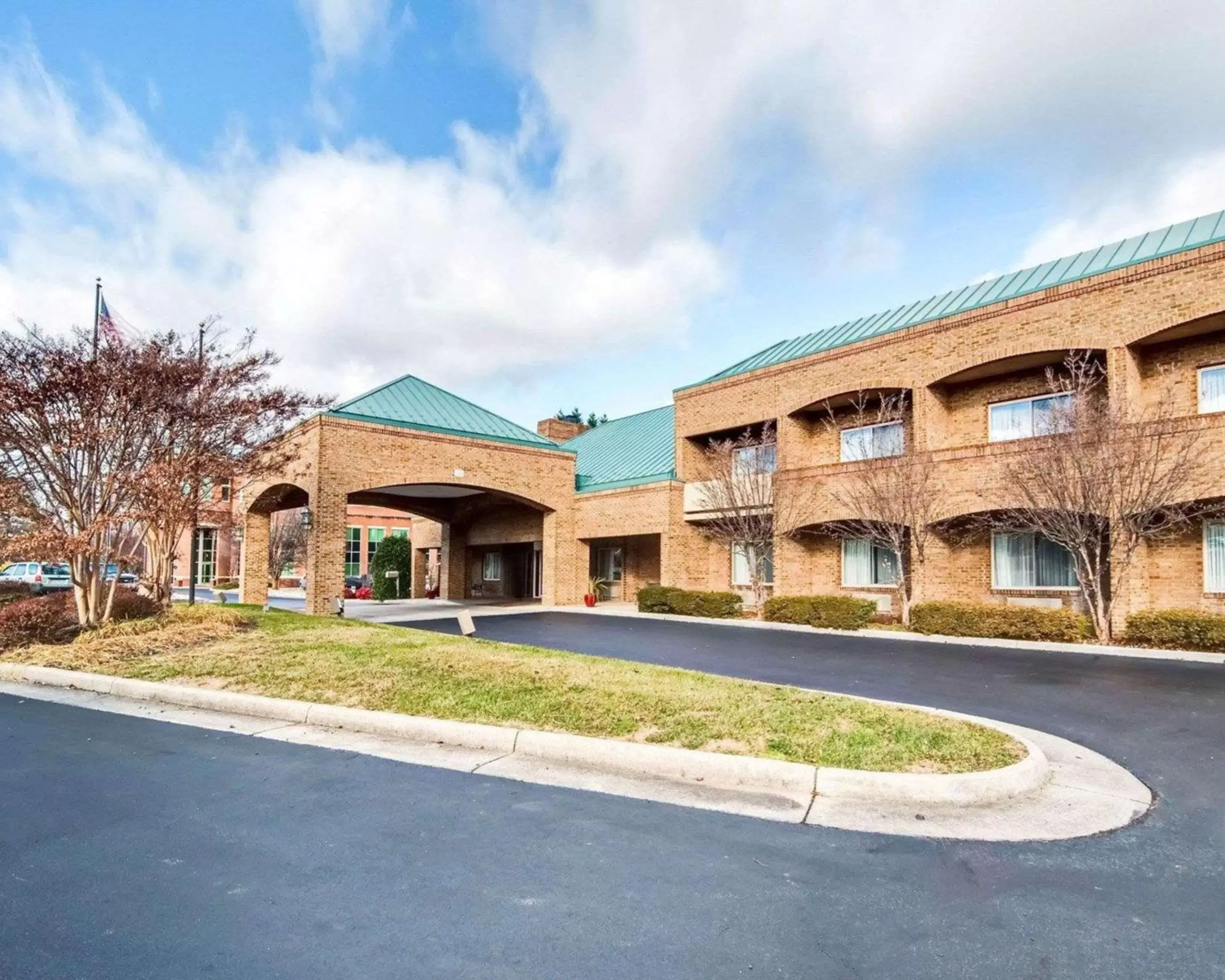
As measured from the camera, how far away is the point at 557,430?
4091 cm

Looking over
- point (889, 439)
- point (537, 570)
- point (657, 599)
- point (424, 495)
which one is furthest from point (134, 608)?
point (537, 570)

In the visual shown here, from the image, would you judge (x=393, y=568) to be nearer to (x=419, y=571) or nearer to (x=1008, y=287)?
(x=419, y=571)

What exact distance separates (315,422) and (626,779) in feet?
63.5

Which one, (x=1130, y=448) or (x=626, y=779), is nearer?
(x=626, y=779)

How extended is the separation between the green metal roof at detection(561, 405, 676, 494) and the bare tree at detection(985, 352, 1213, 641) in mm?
11919

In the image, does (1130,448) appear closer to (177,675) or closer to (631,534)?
(631,534)

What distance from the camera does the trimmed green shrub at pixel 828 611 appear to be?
749 inches

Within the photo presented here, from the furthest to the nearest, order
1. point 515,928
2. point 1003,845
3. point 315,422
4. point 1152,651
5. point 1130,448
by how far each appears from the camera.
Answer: point 315,422, point 1130,448, point 1152,651, point 1003,845, point 515,928

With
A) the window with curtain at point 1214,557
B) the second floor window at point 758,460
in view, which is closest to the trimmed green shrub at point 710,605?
the second floor window at point 758,460

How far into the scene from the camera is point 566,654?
40.3ft

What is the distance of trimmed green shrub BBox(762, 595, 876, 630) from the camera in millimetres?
19031

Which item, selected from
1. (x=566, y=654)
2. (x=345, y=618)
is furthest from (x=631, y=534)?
(x=566, y=654)

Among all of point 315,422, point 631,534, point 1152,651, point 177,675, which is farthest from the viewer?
point 631,534

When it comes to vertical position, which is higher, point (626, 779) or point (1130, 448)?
point (1130, 448)
